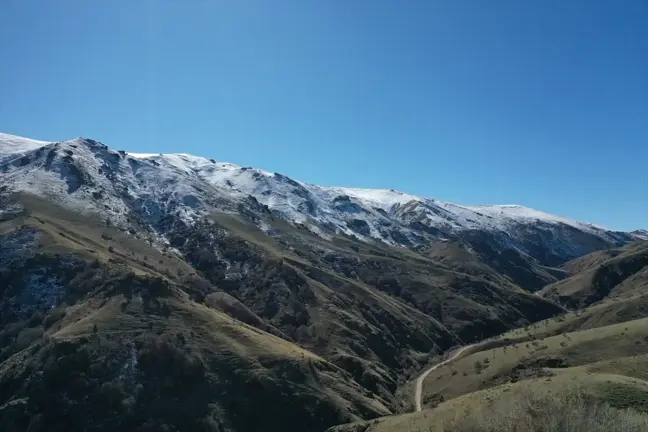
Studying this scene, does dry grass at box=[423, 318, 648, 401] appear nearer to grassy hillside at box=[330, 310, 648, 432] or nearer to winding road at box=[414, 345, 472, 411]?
grassy hillside at box=[330, 310, 648, 432]

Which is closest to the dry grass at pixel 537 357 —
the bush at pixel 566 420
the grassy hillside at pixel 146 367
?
the grassy hillside at pixel 146 367

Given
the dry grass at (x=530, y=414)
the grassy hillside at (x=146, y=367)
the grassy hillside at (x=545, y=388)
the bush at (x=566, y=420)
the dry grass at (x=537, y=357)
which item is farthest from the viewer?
the dry grass at (x=537, y=357)

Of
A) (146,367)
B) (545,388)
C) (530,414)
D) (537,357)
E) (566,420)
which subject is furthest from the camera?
(537,357)

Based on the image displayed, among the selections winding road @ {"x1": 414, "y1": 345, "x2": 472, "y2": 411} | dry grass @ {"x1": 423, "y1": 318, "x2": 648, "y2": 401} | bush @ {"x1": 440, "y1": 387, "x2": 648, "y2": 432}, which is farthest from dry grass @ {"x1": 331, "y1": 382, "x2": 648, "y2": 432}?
dry grass @ {"x1": 423, "y1": 318, "x2": 648, "y2": 401}

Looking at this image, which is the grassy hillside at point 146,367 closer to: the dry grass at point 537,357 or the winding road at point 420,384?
the winding road at point 420,384

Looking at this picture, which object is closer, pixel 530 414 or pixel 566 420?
pixel 566 420

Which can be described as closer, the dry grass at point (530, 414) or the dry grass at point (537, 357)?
the dry grass at point (530, 414)

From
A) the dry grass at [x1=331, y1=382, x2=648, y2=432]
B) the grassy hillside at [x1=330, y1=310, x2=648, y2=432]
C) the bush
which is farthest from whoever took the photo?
the grassy hillside at [x1=330, y1=310, x2=648, y2=432]

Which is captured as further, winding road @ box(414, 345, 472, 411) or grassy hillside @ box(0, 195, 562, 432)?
winding road @ box(414, 345, 472, 411)

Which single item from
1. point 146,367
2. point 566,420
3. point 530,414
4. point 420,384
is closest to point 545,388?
point 530,414

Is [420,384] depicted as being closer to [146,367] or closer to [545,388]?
[545,388]

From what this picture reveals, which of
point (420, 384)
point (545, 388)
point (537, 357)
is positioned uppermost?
point (537, 357)
